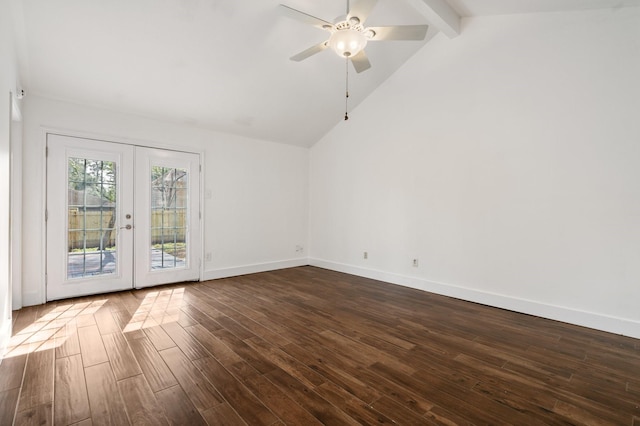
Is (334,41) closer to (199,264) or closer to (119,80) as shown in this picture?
(119,80)

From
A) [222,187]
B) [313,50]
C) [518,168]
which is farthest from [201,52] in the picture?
[518,168]

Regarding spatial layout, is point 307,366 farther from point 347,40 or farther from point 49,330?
point 347,40

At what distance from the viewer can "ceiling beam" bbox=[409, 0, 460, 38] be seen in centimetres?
339

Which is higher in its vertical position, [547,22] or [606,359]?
[547,22]

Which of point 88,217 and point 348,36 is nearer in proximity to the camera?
point 348,36

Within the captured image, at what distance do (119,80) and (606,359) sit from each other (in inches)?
222

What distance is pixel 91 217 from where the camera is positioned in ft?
13.0

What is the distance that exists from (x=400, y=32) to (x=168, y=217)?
401 centimetres

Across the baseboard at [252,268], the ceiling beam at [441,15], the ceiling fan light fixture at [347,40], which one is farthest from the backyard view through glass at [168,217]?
the ceiling beam at [441,15]

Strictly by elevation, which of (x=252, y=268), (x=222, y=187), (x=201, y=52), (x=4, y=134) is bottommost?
(x=252, y=268)

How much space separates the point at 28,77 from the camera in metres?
3.28

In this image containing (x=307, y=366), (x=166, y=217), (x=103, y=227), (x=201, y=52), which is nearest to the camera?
(x=307, y=366)

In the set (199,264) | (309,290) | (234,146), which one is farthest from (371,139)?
(199,264)

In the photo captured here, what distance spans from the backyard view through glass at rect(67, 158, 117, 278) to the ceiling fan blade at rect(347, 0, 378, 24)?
12.1 feet
